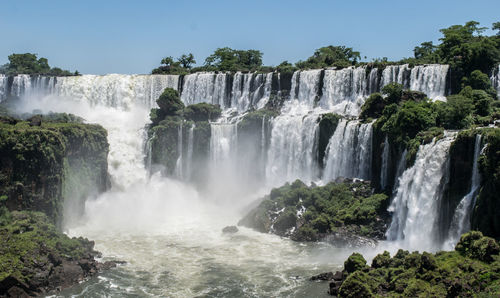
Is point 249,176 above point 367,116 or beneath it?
beneath

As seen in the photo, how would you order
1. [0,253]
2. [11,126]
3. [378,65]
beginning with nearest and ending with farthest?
[0,253] → [11,126] → [378,65]

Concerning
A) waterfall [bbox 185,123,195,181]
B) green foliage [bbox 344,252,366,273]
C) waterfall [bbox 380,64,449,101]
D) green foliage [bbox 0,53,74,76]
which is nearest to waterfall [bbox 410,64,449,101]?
waterfall [bbox 380,64,449,101]

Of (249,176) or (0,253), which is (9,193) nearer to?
(0,253)

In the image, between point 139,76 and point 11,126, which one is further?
point 139,76

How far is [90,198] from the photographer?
42688mm

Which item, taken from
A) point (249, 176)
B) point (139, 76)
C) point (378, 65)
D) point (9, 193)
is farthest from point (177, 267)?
point (139, 76)

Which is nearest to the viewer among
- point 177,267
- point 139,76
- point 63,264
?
point 63,264

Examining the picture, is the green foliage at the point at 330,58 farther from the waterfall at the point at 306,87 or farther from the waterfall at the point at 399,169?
the waterfall at the point at 399,169

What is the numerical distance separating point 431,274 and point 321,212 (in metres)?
15.0

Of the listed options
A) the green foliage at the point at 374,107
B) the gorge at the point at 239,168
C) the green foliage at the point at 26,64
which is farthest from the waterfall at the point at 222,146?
the green foliage at the point at 26,64

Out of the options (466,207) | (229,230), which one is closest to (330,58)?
(229,230)

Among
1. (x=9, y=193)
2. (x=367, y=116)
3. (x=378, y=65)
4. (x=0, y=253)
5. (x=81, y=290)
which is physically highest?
(x=378, y=65)

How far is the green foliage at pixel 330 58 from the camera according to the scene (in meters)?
55.5

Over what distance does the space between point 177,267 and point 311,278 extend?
765cm
